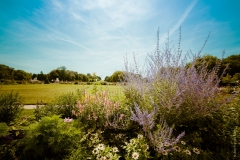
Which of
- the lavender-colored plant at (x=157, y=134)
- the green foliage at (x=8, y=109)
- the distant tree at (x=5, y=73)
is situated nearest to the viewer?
the lavender-colored plant at (x=157, y=134)

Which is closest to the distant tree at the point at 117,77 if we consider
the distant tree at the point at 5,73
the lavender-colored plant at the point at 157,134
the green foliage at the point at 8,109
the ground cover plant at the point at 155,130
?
the ground cover plant at the point at 155,130

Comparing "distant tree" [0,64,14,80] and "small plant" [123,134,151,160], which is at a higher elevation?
"distant tree" [0,64,14,80]

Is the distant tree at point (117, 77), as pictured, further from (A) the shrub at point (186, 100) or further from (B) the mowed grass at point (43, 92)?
(A) the shrub at point (186, 100)

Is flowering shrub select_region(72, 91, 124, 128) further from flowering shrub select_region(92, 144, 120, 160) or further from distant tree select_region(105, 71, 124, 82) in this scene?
distant tree select_region(105, 71, 124, 82)

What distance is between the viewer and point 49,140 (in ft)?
7.36

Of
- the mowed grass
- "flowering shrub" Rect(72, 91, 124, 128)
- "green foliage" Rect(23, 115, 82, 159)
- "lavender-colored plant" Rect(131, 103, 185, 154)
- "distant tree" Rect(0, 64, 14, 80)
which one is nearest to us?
"lavender-colored plant" Rect(131, 103, 185, 154)

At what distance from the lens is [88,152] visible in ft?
8.17

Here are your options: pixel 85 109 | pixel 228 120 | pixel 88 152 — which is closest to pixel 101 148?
pixel 88 152

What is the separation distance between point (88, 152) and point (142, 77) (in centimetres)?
232

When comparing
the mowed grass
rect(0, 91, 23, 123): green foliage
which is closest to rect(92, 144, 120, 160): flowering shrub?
the mowed grass

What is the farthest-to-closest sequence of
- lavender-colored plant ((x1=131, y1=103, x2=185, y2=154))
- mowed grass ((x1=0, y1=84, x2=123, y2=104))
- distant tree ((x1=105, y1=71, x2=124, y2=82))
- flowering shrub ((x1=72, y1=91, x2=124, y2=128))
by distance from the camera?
mowed grass ((x1=0, y1=84, x2=123, y2=104)) → distant tree ((x1=105, y1=71, x2=124, y2=82)) → flowering shrub ((x1=72, y1=91, x2=124, y2=128)) → lavender-colored plant ((x1=131, y1=103, x2=185, y2=154))

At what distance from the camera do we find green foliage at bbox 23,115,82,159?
232 cm

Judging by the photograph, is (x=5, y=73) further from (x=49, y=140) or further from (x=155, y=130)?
(x=155, y=130)

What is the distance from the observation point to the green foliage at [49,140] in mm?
2322
